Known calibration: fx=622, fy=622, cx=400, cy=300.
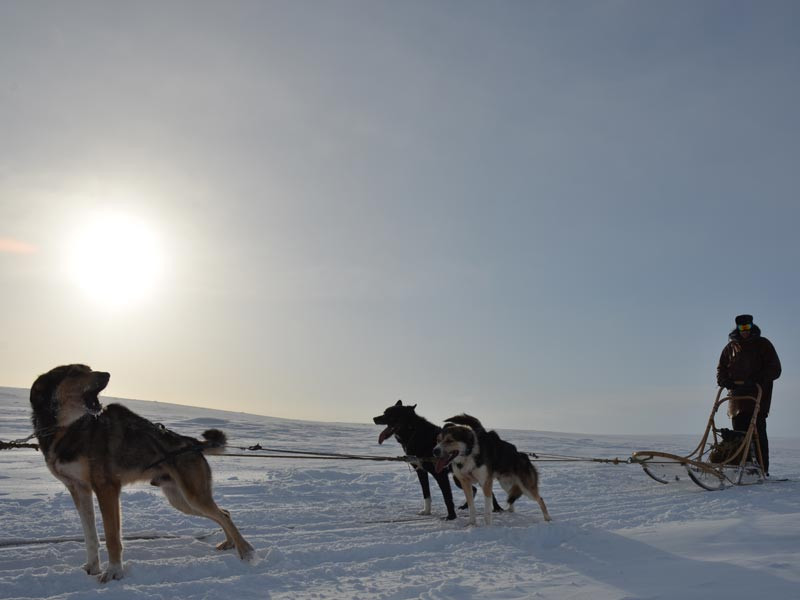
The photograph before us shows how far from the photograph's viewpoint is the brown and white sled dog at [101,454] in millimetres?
3676

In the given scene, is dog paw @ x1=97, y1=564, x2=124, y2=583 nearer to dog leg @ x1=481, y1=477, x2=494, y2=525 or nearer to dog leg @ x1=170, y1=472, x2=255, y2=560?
dog leg @ x1=170, y1=472, x2=255, y2=560

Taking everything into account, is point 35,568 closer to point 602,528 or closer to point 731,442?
point 602,528

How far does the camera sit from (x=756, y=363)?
9180mm

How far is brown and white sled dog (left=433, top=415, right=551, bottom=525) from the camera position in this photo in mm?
6035

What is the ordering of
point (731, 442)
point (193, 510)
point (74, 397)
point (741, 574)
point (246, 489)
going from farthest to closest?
point (731, 442), point (246, 489), point (193, 510), point (74, 397), point (741, 574)

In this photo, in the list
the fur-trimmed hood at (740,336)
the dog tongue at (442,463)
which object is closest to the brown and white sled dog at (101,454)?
the dog tongue at (442,463)

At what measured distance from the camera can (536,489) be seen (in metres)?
6.25

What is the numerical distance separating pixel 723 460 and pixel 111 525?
826 centimetres

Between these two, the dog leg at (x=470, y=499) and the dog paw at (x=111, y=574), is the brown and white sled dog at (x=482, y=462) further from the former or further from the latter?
the dog paw at (x=111, y=574)

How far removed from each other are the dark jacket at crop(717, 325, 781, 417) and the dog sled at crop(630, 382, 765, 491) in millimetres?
169

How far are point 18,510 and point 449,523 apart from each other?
3889 mm

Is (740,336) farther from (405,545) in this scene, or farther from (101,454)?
(101,454)

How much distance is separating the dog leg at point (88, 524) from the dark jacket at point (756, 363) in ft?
28.9

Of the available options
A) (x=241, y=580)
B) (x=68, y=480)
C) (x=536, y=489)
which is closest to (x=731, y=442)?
(x=536, y=489)
